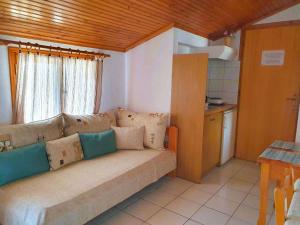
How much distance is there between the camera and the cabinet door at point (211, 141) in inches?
119

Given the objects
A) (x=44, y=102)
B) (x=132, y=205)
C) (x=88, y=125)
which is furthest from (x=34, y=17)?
(x=132, y=205)

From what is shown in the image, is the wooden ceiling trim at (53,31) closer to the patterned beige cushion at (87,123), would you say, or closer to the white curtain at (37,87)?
the white curtain at (37,87)

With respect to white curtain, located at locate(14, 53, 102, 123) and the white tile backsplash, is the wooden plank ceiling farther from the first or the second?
the white tile backsplash

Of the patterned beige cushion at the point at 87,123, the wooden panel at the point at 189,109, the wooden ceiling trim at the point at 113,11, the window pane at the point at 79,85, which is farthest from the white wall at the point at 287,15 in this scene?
the patterned beige cushion at the point at 87,123

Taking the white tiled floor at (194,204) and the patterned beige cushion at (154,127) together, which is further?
the patterned beige cushion at (154,127)

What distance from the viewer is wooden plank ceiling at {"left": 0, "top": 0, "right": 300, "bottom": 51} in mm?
2049

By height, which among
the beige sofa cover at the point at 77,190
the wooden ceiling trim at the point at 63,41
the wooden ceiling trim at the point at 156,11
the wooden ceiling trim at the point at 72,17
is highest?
the wooden ceiling trim at the point at 156,11

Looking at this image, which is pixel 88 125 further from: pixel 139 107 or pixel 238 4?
pixel 238 4

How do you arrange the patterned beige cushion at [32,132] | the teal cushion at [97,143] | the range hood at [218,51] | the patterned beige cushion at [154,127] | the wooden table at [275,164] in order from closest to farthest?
1. the wooden table at [275,164]
2. the patterned beige cushion at [32,132]
3. the teal cushion at [97,143]
4. the patterned beige cushion at [154,127]
5. the range hood at [218,51]

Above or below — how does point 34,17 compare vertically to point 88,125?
above

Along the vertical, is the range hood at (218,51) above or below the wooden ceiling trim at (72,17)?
below

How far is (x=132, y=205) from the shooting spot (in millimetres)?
2482

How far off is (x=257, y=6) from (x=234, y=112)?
155cm

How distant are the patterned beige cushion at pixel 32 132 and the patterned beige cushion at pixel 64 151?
0.14m
